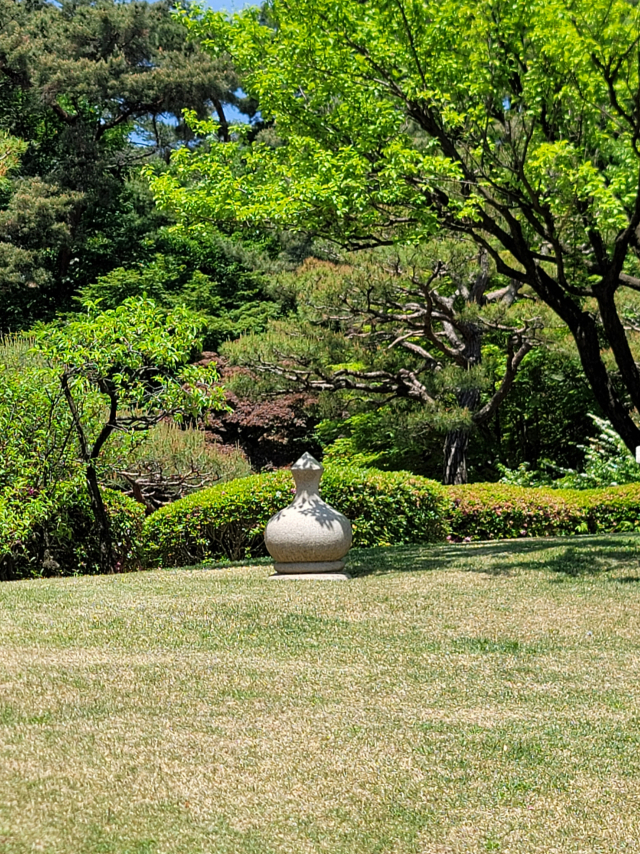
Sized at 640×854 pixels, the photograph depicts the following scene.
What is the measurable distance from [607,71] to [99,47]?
801 inches

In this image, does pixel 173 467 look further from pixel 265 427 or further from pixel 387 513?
pixel 265 427

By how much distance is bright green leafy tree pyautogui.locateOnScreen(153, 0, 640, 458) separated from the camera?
28.0 ft

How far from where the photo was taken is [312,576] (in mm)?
8156

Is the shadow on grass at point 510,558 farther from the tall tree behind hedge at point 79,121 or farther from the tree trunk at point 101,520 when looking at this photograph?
the tall tree behind hedge at point 79,121

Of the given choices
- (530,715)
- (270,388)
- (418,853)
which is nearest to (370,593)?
(530,715)

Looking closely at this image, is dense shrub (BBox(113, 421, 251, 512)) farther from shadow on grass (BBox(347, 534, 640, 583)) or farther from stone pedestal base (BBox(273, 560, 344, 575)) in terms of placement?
stone pedestal base (BBox(273, 560, 344, 575))

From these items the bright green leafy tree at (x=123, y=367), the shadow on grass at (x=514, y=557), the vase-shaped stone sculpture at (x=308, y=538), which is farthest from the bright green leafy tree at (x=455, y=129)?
the vase-shaped stone sculpture at (x=308, y=538)

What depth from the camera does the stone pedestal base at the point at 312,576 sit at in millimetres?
8055

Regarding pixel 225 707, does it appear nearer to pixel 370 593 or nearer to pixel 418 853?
pixel 418 853

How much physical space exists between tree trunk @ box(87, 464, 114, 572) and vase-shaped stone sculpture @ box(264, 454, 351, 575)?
241cm

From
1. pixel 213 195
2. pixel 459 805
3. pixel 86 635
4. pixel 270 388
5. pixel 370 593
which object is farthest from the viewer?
pixel 270 388

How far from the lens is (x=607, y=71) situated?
8250mm

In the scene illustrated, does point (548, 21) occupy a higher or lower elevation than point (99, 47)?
lower

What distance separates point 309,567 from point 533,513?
5.04 m
